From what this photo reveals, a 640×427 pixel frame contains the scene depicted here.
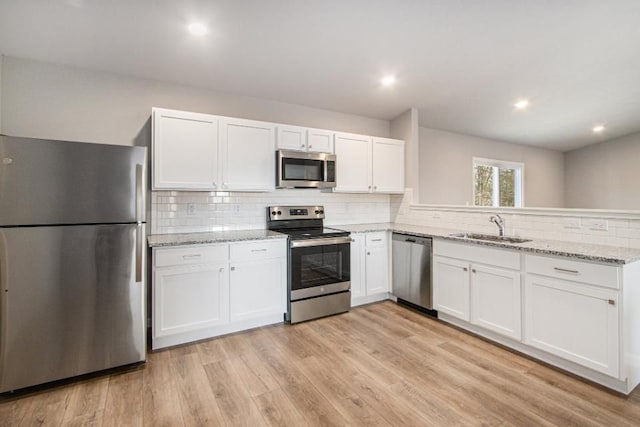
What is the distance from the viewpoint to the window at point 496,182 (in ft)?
18.0

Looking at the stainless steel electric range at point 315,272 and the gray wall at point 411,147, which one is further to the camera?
the gray wall at point 411,147

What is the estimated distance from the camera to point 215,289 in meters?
2.71

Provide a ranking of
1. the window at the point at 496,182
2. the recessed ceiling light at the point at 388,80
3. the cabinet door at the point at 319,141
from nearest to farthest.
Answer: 1. the recessed ceiling light at the point at 388,80
2. the cabinet door at the point at 319,141
3. the window at the point at 496,182

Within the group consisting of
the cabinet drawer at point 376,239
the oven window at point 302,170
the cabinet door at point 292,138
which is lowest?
the cabinet drawer at point 376,239

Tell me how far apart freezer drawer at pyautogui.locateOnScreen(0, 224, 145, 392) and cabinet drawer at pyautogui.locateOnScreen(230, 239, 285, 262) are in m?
0.79

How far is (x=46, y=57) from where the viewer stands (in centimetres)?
254

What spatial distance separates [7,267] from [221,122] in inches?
76.5

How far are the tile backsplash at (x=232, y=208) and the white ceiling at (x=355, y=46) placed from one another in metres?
1.18

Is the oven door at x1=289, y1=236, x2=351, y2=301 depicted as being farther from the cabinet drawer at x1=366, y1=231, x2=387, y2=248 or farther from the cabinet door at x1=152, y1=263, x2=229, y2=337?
the cabinet door at x1=152, y1=263, x2=229, y2=337

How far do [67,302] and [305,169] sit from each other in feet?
7.78

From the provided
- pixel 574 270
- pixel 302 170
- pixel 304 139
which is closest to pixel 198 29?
pixel 304 139

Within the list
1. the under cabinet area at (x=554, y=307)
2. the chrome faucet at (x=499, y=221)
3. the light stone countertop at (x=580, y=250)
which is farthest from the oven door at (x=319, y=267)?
the chrome faucet at (x=499, y=221)

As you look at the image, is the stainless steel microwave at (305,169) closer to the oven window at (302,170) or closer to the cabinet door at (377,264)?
the oven window at (302,170)

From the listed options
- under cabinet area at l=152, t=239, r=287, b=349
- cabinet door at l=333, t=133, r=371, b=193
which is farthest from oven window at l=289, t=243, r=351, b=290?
cabinet door at l=333, t=133, r=371, b=193
